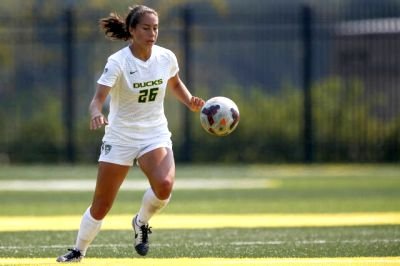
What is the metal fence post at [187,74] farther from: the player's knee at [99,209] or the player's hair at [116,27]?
the player's knee at [99,209]

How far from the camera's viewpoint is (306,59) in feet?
93.9

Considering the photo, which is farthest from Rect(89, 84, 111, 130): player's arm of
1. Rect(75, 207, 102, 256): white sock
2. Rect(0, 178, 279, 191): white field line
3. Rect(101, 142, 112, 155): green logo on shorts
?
Rect(0, 178, 279, 191): white field line

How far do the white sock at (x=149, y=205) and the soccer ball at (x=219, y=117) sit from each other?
744mm

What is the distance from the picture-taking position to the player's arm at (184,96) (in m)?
10.1

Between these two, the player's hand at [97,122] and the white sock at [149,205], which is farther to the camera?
the white sock at [149,205]

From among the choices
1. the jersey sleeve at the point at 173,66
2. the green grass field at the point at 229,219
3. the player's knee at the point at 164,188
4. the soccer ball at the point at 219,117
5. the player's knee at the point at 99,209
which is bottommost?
the green grass field at the point at 229,219

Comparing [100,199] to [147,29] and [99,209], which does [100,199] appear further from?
[147,29]

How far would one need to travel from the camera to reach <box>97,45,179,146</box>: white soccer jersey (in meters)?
9.52

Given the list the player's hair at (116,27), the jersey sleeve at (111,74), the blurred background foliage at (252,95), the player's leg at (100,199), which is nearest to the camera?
the jersey sleeve at (111,74)

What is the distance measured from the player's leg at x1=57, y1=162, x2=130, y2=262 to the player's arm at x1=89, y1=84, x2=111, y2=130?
1.76ft

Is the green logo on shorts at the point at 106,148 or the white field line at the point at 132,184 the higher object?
the green logo on shorts at the point at 106,148

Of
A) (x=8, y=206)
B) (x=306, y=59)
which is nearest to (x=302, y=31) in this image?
(x=306, y=59)

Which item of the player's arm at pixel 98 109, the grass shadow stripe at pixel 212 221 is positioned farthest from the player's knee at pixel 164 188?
the grass shadow stripe at pixel 212 221

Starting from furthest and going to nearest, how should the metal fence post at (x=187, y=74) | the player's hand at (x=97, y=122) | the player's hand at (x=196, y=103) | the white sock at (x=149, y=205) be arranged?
the metal fence post at (x=187, y=74)
the player's hand at (x=196, y=103)
the white sock at (x=149, y=205)
the player's hand at (x=97, y=122)
